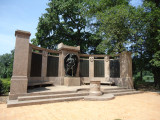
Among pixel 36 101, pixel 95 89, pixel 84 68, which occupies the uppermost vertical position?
pixel 84 68

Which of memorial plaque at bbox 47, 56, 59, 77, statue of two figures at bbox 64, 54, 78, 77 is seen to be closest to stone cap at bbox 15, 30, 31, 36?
memorial plaque at bbox 47, 56, 59, 77

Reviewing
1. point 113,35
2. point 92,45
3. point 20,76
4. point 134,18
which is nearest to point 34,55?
point 20,76

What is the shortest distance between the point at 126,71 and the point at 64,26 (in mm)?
13883

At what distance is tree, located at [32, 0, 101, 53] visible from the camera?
20.3 meters

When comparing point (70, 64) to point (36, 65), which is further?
point (70, 64)

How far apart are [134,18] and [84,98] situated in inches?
408

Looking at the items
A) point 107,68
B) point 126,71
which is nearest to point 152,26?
point 126,71

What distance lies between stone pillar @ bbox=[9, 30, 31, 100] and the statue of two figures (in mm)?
5048

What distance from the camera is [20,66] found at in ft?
25.7

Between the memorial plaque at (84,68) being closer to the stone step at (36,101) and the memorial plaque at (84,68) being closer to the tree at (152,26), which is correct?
the stone step at (36,101)

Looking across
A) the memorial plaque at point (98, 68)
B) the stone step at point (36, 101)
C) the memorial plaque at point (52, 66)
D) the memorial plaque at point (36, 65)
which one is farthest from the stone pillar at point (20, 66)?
the memorial plaque at point (98, 68)

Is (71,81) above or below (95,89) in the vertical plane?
above

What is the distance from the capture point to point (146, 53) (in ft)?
55.4

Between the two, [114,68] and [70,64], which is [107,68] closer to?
[114,68]
